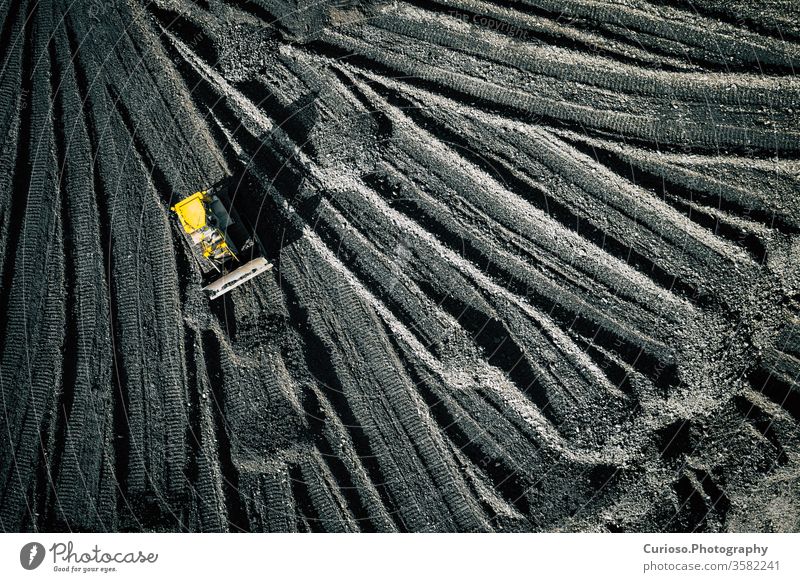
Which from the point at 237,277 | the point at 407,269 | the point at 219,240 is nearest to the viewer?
the point at 219,240

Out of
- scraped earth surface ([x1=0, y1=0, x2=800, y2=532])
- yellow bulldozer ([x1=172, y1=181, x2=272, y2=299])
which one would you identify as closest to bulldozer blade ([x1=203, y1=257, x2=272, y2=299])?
yellow bulldozer ([x1=172, y1=181, x2=272, y2=299])

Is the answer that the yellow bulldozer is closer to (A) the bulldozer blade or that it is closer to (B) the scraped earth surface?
(A) the bulldozer blade

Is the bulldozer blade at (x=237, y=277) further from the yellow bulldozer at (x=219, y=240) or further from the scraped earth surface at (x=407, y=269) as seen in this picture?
the scraped earth surface at (x=407, y=269)

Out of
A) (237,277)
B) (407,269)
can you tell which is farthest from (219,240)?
(407,269)

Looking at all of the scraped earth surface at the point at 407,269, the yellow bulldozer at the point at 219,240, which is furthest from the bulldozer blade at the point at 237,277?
the scraped earth surface at the point at 407,269

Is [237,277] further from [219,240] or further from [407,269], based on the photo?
[407,269]
